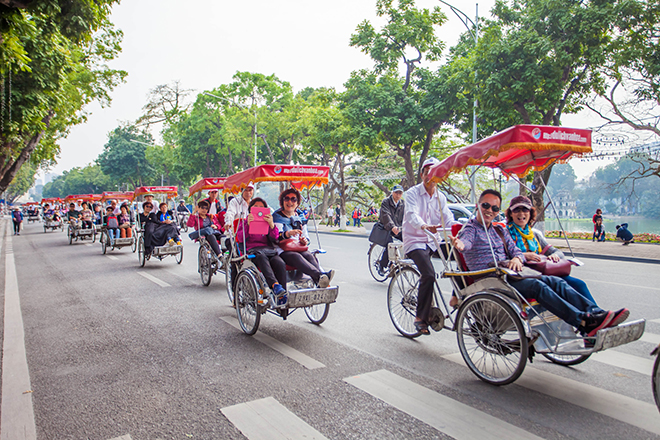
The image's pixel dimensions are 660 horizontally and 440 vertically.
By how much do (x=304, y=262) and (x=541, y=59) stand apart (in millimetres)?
12601

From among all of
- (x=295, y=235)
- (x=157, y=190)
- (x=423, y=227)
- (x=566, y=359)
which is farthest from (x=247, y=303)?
(x=157, y=190)

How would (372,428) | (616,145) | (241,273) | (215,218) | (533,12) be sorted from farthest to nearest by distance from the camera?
1. (616,145)
2. (533,12)
3. (215,218)
4. (241,273)
5. (372,428)

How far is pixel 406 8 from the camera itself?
20875 mm

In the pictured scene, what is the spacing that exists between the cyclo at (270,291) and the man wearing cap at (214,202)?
11.2 ft

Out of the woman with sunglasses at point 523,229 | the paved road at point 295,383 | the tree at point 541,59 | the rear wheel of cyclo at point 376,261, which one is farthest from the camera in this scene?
the tree at point 541,59

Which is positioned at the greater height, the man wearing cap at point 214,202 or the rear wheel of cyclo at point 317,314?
the man wearing cap at point 214,202

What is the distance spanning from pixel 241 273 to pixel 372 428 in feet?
9.45

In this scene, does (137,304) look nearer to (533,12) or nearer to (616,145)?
(533,12)

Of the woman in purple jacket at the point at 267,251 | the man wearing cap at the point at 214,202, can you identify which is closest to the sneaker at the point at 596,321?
the woman in purple jacket at the point at 267,251

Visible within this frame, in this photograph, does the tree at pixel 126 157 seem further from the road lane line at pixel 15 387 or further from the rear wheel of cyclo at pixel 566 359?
the rear wheel of cyclo at pixel 566 359

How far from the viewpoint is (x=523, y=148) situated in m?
3.87

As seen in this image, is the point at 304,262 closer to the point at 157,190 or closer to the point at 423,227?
the point at 423,227

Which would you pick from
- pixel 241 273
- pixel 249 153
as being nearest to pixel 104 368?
pixel 241 273

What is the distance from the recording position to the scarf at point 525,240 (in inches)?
173
